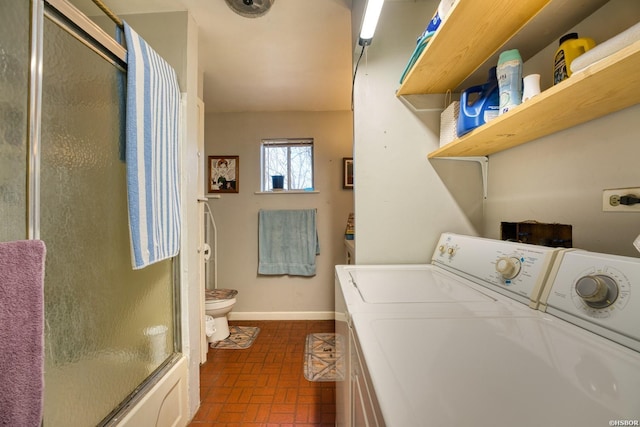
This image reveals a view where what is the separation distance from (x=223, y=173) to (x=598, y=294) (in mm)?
2967

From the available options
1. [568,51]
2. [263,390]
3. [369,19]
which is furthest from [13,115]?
[263,390]

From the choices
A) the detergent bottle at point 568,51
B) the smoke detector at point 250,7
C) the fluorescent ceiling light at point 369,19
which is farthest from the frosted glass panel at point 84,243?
the detergent bottle at point 568,51

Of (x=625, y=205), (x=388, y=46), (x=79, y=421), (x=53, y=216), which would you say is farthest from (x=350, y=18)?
(x=79, y=421)

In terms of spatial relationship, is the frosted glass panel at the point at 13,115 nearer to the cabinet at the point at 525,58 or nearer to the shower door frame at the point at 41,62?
the shower door frame at the point at 41,62

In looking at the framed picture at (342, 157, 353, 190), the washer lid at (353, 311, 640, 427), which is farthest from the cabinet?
the framed picture at (342, 157, 353, 190)

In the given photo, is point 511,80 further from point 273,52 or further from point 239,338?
point 239,338

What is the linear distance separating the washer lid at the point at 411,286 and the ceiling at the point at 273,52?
1537 mm

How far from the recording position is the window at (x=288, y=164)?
295 cm

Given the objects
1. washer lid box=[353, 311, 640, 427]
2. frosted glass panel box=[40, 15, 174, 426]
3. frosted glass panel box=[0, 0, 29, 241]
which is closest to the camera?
washer lid box=[353, 311, 640, 427]

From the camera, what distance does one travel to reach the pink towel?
0.58 m

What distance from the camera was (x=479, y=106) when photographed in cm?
103

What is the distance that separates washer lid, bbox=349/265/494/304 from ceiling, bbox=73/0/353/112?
5.04 ft

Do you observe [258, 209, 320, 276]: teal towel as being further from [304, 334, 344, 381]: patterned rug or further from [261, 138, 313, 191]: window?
[304, 334, 344, 381]: patterned rug

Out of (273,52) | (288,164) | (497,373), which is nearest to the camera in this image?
(497,373)
